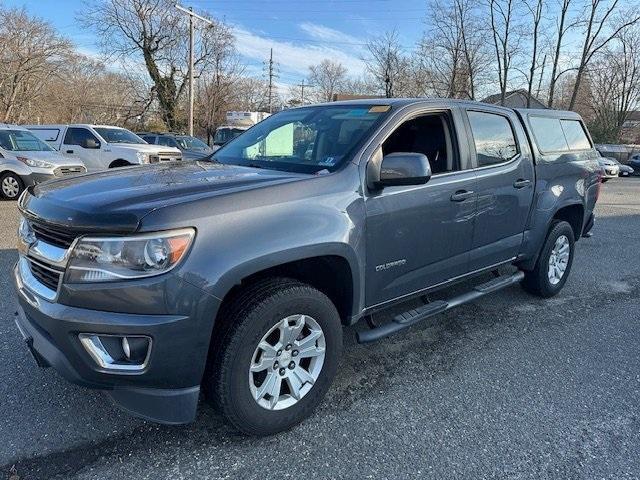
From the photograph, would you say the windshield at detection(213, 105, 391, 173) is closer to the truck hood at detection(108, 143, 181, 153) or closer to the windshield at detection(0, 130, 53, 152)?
the windshield at detection(0, 130, 53, 152)

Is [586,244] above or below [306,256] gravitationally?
below

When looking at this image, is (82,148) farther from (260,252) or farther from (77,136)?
(260,252)

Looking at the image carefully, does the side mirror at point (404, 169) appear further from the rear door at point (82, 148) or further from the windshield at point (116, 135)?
the windshield at point (116, 135)

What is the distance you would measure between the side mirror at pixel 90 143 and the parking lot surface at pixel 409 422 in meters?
9.55

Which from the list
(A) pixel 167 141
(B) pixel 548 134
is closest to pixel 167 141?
(A) pixel 167 141

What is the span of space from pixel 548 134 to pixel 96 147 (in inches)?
459

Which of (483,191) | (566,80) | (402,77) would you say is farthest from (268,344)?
(566,80)

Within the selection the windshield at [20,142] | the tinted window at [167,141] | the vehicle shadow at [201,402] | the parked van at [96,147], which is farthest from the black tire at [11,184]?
the tinted window at [167,141]

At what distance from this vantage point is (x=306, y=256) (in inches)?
98.4

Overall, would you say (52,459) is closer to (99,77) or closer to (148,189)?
(148,189)

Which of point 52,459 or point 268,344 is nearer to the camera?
point 52,459

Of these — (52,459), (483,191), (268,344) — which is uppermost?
(483,191)

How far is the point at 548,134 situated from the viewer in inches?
185

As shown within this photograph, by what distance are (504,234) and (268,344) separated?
247 cm
